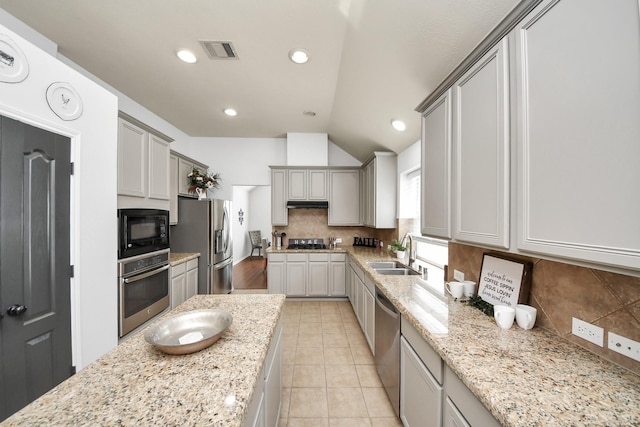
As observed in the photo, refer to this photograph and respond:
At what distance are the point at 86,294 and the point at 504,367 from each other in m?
2.58

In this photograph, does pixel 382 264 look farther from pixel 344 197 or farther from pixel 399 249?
pixel 344 197

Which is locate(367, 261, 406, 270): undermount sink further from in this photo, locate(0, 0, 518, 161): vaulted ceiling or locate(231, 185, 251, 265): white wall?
locate(231, 185, 251, 265): white wall

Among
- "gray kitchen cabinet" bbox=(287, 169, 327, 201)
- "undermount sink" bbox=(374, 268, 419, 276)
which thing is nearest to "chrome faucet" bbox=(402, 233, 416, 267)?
"undermount sink" bbox=(374, 268, 419, 276)

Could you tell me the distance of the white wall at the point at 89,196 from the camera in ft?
4.93

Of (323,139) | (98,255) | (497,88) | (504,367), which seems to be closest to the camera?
(504,367)

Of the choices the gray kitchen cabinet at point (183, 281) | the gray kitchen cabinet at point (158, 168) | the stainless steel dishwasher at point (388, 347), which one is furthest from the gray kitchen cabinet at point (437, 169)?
the gray kitchen cabinet at point (183, 281)

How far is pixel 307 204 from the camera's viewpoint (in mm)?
4398

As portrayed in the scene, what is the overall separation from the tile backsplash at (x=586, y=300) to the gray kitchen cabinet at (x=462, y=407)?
1.98ft

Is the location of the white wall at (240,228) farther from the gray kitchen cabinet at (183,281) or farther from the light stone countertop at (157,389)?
the light stone countertop at (157,389)

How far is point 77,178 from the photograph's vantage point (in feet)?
5.61

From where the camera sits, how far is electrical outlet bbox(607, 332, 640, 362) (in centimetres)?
90

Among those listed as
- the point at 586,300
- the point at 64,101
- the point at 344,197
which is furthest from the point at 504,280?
the point at 344,197

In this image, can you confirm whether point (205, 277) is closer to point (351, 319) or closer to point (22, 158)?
point (351, 319)

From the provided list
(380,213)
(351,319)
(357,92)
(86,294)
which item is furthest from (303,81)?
(351,319)
